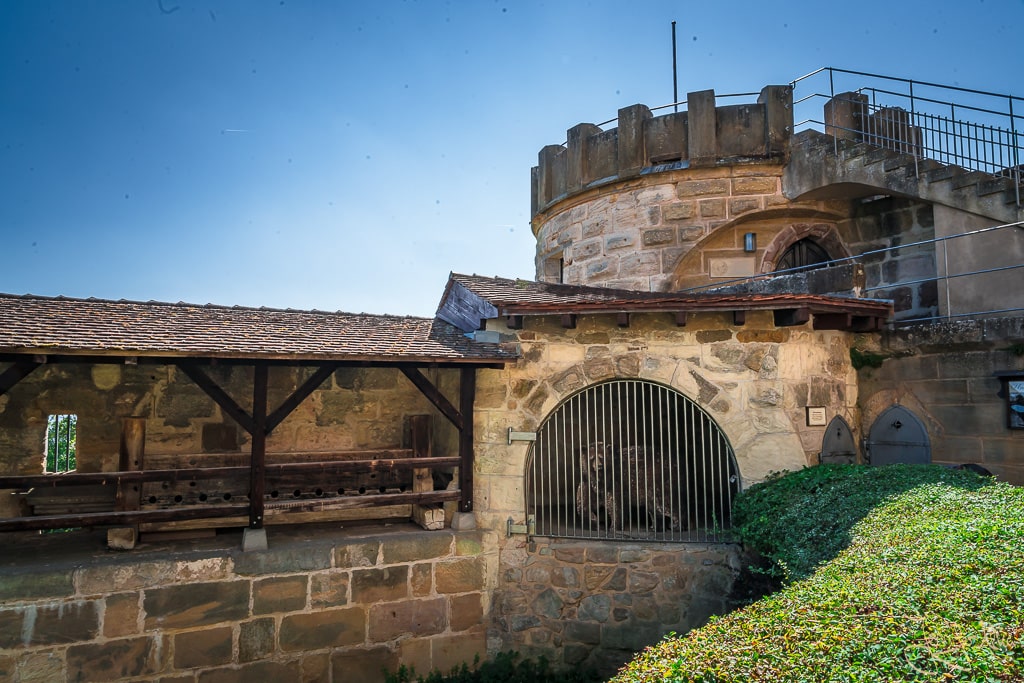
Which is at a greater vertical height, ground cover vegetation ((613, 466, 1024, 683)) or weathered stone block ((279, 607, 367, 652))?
ground cover vegetation ((613, 466, 1024, 683))

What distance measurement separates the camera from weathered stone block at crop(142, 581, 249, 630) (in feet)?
18.6

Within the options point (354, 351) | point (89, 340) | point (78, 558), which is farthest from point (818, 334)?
point (78, 558)

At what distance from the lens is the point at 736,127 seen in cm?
983

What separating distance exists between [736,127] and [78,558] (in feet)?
30.1

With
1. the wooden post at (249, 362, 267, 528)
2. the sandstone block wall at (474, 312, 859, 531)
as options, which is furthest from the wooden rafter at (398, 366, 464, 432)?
the wooden post at (249, 362, 267, 528)

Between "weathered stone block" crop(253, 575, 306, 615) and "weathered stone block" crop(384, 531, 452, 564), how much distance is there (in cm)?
78

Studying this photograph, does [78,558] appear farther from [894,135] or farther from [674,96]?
[894,135]

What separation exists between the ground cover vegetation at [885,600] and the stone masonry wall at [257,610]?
2.99 meters

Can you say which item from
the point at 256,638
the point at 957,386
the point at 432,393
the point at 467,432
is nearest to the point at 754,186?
the point at 957,386

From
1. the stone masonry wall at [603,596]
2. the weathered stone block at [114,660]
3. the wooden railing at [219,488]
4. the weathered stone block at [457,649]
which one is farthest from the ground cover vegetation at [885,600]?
the weathered stone block at [114,660]

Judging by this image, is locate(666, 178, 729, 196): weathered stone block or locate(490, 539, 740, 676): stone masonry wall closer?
locate(490, 539, 740, 676): stone masonry wall

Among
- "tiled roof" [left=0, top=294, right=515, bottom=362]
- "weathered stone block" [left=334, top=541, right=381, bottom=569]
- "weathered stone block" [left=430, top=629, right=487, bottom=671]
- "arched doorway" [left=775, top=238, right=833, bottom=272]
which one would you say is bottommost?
"weathered stone block" [left=430, top=629, right=487, bottom=671]

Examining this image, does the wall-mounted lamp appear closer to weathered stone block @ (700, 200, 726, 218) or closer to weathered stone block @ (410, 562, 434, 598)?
weathered stone block @ (700, 200, 726, 218)

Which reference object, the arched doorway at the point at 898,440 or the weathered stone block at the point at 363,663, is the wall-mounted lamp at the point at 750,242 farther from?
the weathered stone block at the point at 363,663
